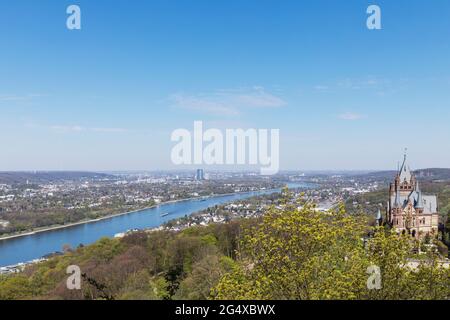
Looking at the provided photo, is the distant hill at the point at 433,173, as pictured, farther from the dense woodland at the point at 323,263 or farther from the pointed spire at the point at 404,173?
the dense woodland at the point at 323,263

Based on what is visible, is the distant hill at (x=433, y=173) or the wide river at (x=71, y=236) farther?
the distant hill at (x=433, y=173)

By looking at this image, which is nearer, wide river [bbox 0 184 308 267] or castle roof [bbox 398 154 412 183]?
castle roof [bbox 398 154 412 183]

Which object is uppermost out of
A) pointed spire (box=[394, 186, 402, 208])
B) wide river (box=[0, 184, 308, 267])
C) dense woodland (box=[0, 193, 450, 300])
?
dense woodland (box=[0, 193, 450, 300])

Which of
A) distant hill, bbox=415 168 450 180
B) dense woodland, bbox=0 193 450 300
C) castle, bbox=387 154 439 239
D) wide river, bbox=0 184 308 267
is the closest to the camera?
dense woodland, bbox=0 193 450 300

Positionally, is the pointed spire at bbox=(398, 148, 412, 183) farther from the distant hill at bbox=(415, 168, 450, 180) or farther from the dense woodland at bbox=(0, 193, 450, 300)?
the distant hill at bbox=(415, 168, 450, 180)

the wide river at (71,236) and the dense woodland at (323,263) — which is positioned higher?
the dense woodland at (323,263)

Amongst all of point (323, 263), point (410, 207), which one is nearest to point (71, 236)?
point (410, 207)

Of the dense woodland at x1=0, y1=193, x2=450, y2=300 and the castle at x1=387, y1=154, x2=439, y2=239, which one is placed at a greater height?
the dense woodland at x1=0, y1=193, x2=450, y2=300

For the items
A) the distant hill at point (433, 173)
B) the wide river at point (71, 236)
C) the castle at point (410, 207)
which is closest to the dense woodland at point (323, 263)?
the castle at point (410, 207)

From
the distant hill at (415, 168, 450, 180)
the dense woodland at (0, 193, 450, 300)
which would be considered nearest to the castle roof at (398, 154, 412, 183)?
the dense woodland at (0, 193, 450, 300)
